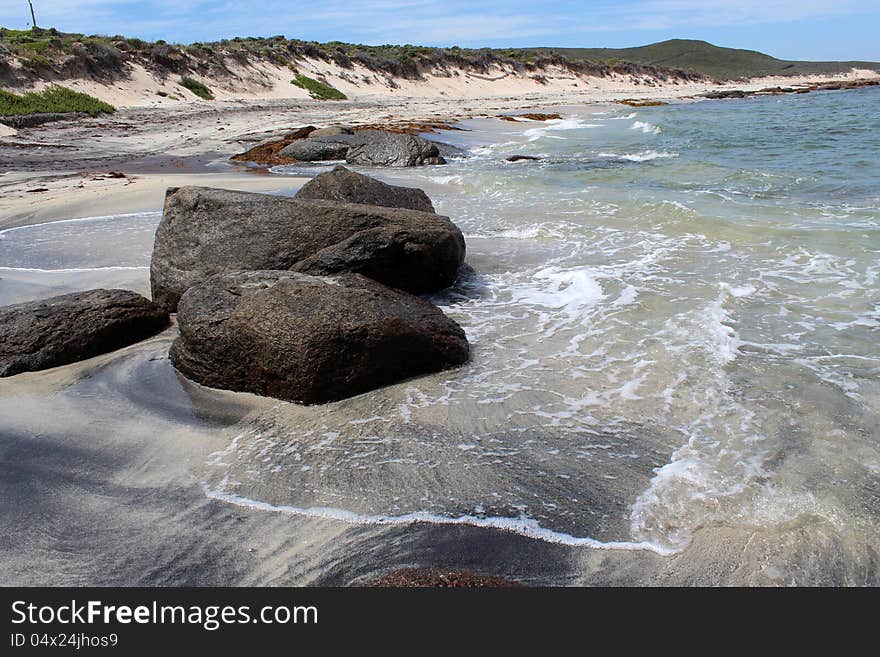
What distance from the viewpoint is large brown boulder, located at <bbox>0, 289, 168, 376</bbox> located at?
4195mm

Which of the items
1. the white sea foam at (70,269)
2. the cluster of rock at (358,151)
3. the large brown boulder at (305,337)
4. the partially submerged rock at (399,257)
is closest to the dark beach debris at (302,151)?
the cluster of rock at (358,151)

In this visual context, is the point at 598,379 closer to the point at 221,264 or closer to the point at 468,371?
the point at 468,371

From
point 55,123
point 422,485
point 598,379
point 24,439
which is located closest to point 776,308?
point 598,379

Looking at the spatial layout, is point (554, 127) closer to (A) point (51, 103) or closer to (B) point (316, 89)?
(B) point (316, 89)

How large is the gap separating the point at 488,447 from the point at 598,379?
107 centimetres

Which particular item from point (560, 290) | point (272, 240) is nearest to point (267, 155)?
point (272, 240)

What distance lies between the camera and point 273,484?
9.66 ft

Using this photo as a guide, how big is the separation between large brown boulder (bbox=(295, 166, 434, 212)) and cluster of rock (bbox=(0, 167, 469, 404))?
1.27 m

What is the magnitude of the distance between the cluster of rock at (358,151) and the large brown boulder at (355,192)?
23.5 ft

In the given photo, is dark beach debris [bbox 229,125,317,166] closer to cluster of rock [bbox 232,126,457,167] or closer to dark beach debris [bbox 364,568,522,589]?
cluster of rock [bbox 232,126,457,167]

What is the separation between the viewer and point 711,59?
4387 inches

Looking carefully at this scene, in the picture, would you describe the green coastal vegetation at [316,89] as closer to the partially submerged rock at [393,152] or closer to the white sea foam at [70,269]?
the partially submerged rock at [393,152]

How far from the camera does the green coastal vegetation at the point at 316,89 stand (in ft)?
105

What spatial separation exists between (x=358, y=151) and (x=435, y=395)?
1157 centimetres
